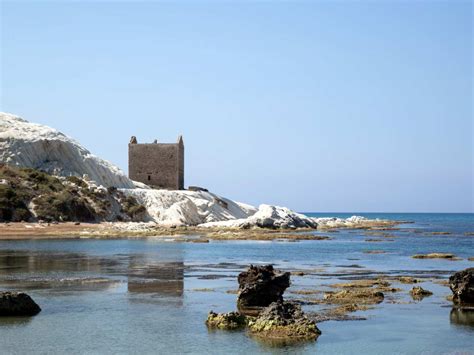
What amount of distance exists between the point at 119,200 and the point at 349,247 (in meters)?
38.3

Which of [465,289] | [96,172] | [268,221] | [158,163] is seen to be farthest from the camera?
[158,163]

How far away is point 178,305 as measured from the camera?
68.5 feet

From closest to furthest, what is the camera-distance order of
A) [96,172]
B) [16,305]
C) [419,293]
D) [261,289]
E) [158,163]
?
[16,305] < [261,289] < [419,293] < [96,172] < [158,163]

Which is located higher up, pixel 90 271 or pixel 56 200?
pixel 56 200

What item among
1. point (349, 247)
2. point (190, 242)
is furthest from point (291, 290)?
point (190, 242)

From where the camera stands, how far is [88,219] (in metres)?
75.2

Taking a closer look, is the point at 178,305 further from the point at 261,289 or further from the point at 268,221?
the point at 268,221

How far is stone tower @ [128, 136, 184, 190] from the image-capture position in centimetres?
9994

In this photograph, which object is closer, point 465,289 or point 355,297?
point 465,289

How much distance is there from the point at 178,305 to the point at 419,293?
7397mm

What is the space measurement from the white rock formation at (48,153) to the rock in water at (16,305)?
6623 cm

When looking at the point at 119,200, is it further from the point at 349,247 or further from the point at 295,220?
the point at 349,247

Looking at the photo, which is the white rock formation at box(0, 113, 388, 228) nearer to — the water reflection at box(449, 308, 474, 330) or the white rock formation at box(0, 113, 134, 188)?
the white rock formation at box(0, 113, 134, 188)

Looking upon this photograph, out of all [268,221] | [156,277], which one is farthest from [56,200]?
[156,277]
